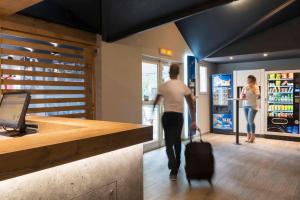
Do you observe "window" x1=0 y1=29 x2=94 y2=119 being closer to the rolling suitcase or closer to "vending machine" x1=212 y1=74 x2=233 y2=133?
the rolling suitcase

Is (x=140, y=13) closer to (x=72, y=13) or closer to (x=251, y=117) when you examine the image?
(x=72, y=13)

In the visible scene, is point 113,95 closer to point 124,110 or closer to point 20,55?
point 124,110

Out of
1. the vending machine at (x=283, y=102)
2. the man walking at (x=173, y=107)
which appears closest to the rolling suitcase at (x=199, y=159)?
the man walking at (x=173, y=107)

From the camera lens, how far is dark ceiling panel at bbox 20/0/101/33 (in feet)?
11.8

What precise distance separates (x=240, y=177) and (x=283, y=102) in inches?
152

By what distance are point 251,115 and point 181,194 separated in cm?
374

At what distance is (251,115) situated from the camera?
20.1 feet

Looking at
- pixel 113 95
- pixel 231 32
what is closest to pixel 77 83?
pixel 113 95

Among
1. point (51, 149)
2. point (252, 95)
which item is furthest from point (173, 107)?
point (252, 95)

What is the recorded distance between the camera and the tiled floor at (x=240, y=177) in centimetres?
307

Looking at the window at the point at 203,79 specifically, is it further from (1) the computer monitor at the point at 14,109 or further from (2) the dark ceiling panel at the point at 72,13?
(1) the computer monitor at the point at 14,109

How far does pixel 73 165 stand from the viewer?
133 cm

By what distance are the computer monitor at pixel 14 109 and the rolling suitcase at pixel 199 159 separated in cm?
204

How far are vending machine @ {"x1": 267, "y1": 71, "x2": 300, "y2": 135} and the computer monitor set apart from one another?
6388mm
